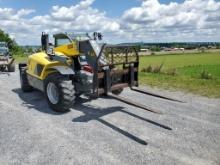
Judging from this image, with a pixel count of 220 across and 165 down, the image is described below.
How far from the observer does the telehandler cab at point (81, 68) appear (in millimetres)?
7586

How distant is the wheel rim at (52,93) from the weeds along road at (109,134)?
1.16 feet

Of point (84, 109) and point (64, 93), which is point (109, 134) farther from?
point (84, 109)

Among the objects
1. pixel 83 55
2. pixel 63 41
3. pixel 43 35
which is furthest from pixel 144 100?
pixel 43 35

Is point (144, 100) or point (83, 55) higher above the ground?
point (83, 55)

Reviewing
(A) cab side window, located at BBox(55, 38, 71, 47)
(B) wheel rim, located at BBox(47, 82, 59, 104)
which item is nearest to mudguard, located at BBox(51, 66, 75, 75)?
(B) wheel rim, located at BBox(47, 82, 59, 104)

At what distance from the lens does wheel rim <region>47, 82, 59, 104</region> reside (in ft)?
27.0

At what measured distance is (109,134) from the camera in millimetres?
6176

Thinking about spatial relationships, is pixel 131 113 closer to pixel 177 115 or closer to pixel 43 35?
pixel 177 115

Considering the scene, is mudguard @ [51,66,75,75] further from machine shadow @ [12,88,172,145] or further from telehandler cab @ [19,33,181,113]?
machine shadow @ [12,88,172,145]

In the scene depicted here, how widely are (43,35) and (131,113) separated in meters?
3.51

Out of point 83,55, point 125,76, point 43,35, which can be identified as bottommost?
point 125,76

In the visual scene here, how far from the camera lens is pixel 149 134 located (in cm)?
612

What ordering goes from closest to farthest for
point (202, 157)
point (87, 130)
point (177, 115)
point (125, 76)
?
point (202, 157)
point (87, 130)
point (177, 115)
point (125, 76)

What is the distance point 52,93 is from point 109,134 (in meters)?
2.92
